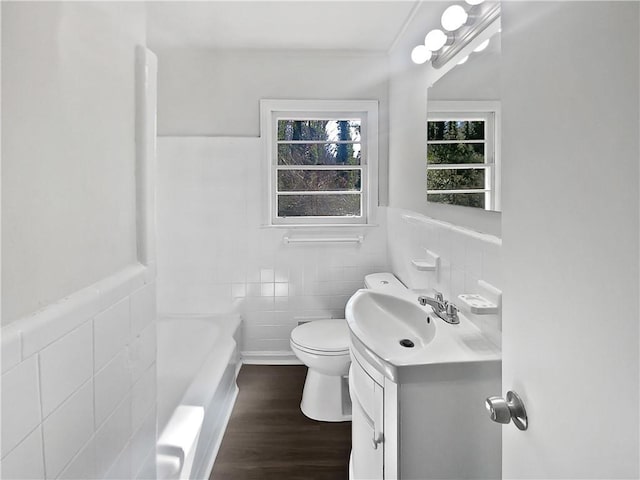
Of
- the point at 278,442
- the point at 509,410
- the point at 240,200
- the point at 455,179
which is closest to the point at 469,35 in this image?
the point at 455,179

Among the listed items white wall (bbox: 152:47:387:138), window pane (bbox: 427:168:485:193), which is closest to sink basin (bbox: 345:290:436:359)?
window pane (bbox: 427:168:485:193)

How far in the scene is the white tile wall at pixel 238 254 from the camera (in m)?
2.95

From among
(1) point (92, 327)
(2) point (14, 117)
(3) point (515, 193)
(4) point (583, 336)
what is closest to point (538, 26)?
(3) point (515, 193)

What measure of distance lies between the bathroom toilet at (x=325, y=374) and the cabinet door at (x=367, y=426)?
21.6 inches

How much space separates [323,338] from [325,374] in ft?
0.66

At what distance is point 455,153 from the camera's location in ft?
5.62

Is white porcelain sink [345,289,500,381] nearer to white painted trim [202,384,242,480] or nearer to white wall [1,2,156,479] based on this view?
white wall [1,2,156,479]

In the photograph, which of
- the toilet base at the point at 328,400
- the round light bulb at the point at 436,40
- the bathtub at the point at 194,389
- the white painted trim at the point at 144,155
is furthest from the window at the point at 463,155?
the bathtub at the point at 194,389

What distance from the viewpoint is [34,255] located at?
593 millimetres

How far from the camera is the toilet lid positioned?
7.51 ft

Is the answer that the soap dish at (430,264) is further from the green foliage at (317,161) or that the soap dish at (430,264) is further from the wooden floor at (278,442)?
the green foliage at (317,161)

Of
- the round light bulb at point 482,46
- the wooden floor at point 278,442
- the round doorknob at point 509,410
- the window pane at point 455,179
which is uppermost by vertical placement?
the round light bulb at point 482,46

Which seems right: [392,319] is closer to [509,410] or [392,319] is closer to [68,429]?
[509,410]

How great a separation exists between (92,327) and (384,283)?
2086 mm
